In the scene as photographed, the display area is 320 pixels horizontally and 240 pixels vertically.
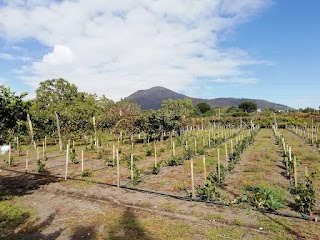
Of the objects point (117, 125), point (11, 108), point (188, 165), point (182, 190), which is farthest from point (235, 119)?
point (11, 108)

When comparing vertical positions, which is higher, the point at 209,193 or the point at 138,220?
the point at 209,193

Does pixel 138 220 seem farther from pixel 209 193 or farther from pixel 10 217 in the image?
pixel 10 217

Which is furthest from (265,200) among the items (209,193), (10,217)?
(10,217)

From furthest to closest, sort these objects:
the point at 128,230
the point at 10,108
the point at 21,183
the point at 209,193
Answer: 1. the point at 21,183
2. the point at 209,193
3. the point at 10,108
4. the point at 128,230

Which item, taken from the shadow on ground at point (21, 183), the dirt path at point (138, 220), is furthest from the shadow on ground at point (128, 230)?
the shadow on ground at point (21, 183)

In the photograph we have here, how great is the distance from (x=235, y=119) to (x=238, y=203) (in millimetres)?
52299

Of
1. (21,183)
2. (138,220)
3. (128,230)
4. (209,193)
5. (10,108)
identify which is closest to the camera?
(128,230)

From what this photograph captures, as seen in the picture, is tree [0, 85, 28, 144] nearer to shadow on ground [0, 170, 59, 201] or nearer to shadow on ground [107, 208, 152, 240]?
shadow on ground [0, 170, 59, 201]

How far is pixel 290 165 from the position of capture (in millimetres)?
11633

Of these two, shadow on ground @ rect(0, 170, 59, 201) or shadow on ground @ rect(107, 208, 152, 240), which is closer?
shadow on ground @ rect(107, 208, 152, 240)

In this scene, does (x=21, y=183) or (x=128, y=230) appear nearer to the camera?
(x=128, y=230)

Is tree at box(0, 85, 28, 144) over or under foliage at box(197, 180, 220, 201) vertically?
over

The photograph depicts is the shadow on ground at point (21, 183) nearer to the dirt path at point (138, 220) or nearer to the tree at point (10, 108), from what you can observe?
the dirt path at point (138, 220)

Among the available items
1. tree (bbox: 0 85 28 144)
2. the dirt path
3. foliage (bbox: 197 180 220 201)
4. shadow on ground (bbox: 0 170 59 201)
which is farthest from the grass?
foliage (bbox: 197 180 220 201)
